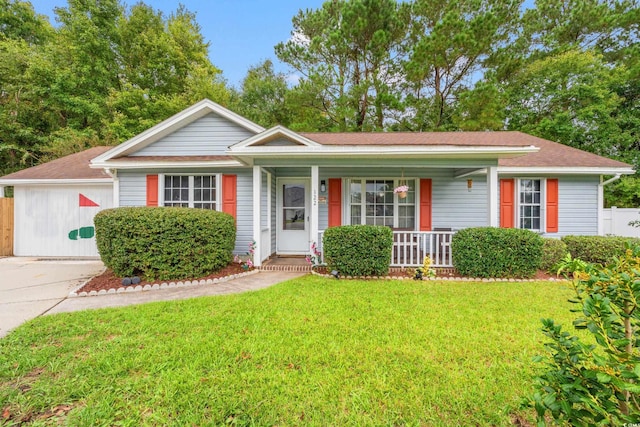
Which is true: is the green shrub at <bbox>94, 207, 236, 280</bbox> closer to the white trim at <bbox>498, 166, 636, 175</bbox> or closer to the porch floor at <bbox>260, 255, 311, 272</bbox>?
the porch floor at <bbox>260, 255, 311, 272</bbox>

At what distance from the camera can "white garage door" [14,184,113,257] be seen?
861 centimetres

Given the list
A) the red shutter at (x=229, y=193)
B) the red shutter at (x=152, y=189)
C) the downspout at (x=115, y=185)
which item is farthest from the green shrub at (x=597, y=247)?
the downspout at (x=115, y=185)

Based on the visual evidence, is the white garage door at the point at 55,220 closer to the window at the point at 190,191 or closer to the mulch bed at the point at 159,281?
the window at the point at 190,191

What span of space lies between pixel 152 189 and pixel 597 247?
445 inches

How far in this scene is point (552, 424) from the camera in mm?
1964

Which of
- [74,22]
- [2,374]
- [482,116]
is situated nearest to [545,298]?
[2,374]

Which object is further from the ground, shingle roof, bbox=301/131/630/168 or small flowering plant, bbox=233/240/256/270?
shingle roof, bbox=301/131/630/168

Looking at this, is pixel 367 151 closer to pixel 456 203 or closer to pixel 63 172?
pixel 456 203

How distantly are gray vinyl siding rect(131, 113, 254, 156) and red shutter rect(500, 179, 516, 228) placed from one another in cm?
756

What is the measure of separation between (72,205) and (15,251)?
2.34m

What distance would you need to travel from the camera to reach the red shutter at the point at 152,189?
781 cm

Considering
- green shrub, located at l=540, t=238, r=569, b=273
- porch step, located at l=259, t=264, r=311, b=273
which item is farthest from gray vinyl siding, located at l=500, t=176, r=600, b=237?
porch step, located at l=259, t=264, r=311, b=273

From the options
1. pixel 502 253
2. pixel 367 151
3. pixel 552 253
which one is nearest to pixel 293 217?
pixel 367 151

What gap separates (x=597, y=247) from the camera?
6324 millimetres
